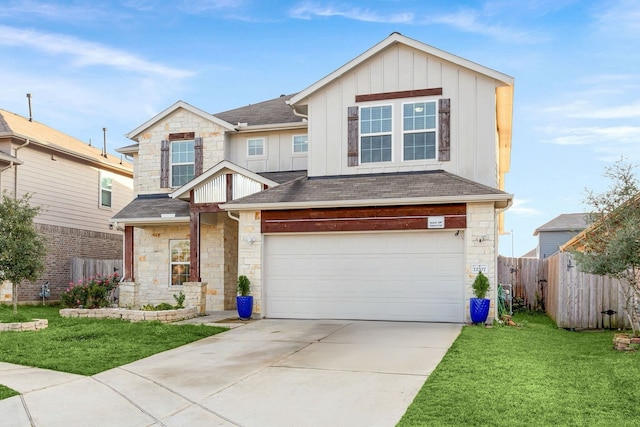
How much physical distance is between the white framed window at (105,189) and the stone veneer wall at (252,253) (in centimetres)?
1147

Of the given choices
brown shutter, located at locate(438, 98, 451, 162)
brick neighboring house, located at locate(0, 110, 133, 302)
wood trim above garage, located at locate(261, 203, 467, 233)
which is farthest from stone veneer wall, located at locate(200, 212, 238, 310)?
brown shutter, located at locate(438, 98, 451, 162)

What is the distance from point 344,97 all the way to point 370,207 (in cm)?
353

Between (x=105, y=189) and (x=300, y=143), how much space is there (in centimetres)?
1063

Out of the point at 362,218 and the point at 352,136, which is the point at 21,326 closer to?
the point at 362,218

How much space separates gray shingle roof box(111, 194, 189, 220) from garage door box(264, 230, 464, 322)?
411 centimetres

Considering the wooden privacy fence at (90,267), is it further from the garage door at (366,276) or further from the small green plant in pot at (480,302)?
the small green plant in pot at (480,302)

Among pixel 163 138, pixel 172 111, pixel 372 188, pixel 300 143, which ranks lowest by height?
pixel 372 188

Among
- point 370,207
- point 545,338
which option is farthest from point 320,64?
point 545,338

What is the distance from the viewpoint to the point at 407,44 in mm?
15539

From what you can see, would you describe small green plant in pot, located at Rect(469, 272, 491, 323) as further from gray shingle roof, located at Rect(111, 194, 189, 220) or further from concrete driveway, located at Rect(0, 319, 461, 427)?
gray shingle roof, located at Rect(111, 194, 189, 220)

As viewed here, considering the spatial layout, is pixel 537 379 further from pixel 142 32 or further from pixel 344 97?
pixel 142 32

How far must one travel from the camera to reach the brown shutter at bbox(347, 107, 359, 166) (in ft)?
52.0

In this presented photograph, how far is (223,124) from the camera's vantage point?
1848 centimetres

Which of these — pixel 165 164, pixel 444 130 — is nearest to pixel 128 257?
pixel 165 164
